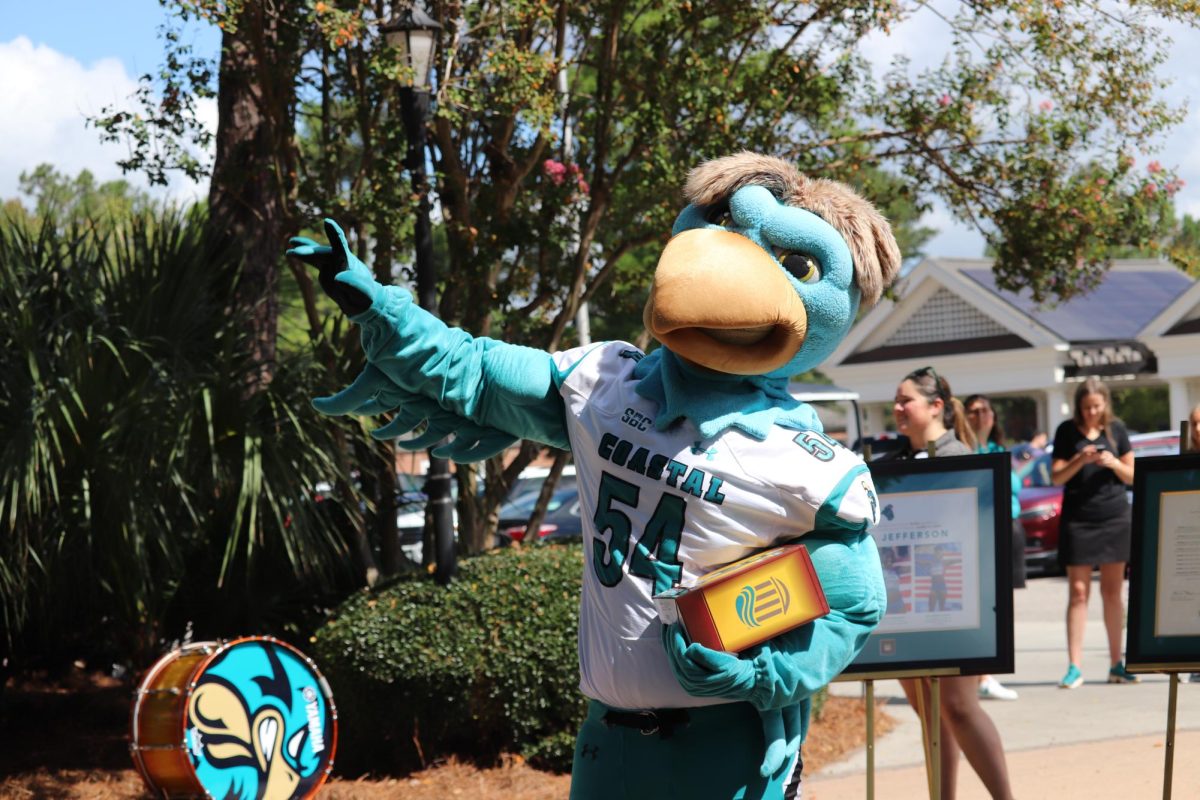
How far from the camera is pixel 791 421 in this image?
308 cm

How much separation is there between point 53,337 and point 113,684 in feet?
9.52

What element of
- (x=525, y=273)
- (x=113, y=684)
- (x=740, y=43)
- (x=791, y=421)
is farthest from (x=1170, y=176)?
(x=113, y=684)

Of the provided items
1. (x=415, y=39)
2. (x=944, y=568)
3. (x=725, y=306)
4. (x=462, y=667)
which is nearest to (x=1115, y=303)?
(x=415, y=39)

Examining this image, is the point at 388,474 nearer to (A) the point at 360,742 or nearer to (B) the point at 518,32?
(A) the point at 360,742

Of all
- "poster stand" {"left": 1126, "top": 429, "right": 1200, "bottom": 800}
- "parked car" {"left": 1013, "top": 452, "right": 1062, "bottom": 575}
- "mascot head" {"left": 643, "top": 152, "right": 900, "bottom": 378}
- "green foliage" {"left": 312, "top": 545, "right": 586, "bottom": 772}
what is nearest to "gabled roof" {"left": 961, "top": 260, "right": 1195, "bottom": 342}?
"parked car" {"left": 1013, "top": 452, "right": 1062, "bottom": 575}

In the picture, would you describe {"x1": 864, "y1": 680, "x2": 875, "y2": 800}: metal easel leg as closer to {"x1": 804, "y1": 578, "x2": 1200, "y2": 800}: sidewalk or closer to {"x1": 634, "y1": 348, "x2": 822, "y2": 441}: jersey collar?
{"x1": 804, "y1": 578, "x2": 1200, "y2": 800}: sidewalk

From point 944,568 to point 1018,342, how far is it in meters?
26.5

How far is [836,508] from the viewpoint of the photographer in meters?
2.95

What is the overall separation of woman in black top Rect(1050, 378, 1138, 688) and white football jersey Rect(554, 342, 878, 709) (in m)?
5.42

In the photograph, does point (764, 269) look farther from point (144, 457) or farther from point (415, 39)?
point (144, 457)

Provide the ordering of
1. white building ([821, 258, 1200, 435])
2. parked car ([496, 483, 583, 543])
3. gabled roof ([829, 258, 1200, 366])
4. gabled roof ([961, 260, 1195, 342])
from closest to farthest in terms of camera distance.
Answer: parked car ([496, 483, 583, 543]), white building ([821, 258, 1200, 435]), gabled roof ([961, 260, 1195, 342]), gabled roof ([829, 258, 1200, 366])

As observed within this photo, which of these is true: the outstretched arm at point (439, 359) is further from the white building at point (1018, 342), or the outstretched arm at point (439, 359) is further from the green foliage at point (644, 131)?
the white building at point (1018, 342)

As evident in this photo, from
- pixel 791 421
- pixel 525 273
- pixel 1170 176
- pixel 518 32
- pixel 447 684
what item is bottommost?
pixel 447 684

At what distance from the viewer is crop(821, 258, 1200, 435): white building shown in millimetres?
28062
